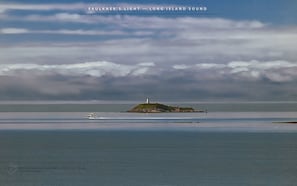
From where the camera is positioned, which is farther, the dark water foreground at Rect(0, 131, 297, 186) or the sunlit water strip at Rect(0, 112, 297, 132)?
the sunlit water strip at Rect(0, 112, 297, 132)

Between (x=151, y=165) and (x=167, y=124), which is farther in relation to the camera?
(x=167, y=124)

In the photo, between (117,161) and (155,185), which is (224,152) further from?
(155,185)

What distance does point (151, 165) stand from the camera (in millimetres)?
33156

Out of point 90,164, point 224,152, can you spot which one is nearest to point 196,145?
point 224,152

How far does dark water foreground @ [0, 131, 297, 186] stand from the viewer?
27.1 meters

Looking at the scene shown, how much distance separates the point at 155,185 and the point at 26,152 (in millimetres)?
20144

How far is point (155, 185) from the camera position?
2561cm

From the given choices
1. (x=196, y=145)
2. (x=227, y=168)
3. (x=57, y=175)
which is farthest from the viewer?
(x=196, y=145)

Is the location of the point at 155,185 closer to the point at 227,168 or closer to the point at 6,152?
the point at 227,168

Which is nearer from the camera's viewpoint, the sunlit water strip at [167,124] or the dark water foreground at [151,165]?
the dark water foreground at [151,165]

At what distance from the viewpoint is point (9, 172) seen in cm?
3088

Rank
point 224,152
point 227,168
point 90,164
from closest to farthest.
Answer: point 227,168
point 90,164
point 224,152

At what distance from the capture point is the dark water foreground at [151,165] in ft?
89.0

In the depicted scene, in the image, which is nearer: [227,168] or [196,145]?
[227,168]
